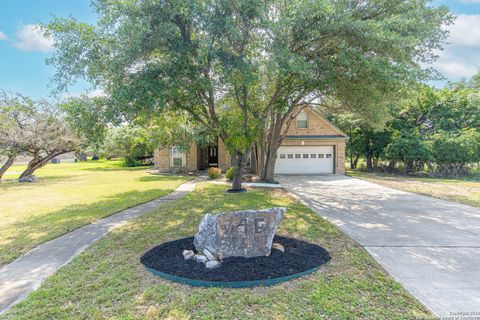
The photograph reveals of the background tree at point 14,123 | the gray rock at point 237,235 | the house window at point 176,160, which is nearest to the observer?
the gray rock at point 237,235

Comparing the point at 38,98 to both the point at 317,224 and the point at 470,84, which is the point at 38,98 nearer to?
the point at 317,224

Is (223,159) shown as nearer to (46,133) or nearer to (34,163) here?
(46,133)

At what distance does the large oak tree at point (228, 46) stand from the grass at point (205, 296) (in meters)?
4.72

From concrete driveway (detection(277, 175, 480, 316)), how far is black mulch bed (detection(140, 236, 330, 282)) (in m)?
1.18

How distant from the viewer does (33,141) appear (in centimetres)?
1591

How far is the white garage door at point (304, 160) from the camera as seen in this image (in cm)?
1906

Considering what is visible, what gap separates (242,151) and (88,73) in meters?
6.05

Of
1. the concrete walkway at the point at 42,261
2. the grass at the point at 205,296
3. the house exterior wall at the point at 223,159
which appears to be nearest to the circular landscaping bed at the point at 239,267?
the grass at the point at 205,296

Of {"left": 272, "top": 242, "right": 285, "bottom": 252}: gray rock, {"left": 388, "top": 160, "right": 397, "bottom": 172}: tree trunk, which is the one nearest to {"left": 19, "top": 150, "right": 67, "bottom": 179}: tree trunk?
{"left": 272, "top": 242, "right": 285, "bottom": 252}: gray rock

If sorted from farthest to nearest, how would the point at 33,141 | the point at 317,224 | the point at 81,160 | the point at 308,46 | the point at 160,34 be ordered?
the point at 81,160 < the point at 33,141 < the point at 308,46 < the point at 160,34 < the point at 317,224

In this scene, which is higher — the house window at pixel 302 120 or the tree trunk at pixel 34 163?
the house window at pixel 302 120

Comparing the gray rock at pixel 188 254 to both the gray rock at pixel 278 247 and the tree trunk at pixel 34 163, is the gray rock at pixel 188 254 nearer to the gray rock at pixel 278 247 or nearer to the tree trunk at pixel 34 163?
the gray rock at pixel 278 247

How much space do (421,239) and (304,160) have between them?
1376cm

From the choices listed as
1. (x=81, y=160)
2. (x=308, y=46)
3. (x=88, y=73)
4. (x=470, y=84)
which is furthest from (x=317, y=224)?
(x=81, y=160)
